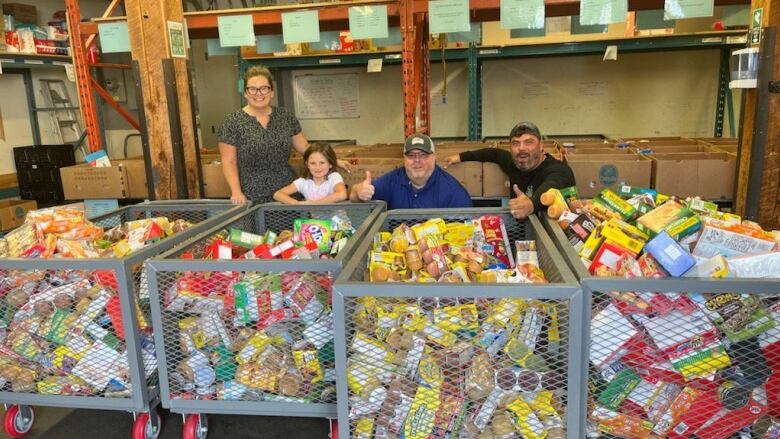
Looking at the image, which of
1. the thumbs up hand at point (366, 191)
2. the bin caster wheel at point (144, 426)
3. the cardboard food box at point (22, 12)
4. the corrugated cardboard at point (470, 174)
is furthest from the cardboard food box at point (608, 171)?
the cardboard food box at point (22, 12)

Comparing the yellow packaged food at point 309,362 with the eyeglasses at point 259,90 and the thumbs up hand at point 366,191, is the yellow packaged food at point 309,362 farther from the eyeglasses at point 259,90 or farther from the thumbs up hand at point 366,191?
the eyeglasses at point 259,90

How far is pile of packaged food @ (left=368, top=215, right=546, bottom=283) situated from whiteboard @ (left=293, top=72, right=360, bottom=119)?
5.26 meters

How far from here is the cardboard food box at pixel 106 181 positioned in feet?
11.4

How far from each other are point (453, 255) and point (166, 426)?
1379 millimetres

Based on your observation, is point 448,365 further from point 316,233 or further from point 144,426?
point 144,426

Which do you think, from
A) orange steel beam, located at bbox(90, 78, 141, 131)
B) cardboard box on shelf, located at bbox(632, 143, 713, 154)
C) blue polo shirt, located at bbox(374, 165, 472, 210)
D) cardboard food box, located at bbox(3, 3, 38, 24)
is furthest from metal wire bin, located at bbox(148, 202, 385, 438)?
cardboard food box, located at bbox(3, 3, 38, 24)

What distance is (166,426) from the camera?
229 cm

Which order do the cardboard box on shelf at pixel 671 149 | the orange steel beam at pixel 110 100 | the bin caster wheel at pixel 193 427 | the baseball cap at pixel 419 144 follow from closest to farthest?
the bin caster wheel at pixel 193 427
the baseball cap at pixel 419 144
the cardboard box on shelf at pixel 671 149
the orange steel beam at pixel 110 100

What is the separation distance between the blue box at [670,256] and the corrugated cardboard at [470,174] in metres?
1.75

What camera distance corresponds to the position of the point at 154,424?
206 centimetres

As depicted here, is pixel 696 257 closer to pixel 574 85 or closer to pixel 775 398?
pixel 775 398

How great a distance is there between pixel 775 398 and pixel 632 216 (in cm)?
78

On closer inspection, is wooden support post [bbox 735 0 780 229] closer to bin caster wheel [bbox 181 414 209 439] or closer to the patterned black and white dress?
the patterned black and white dress

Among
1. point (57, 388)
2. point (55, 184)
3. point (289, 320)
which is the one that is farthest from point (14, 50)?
point (289, 320)
